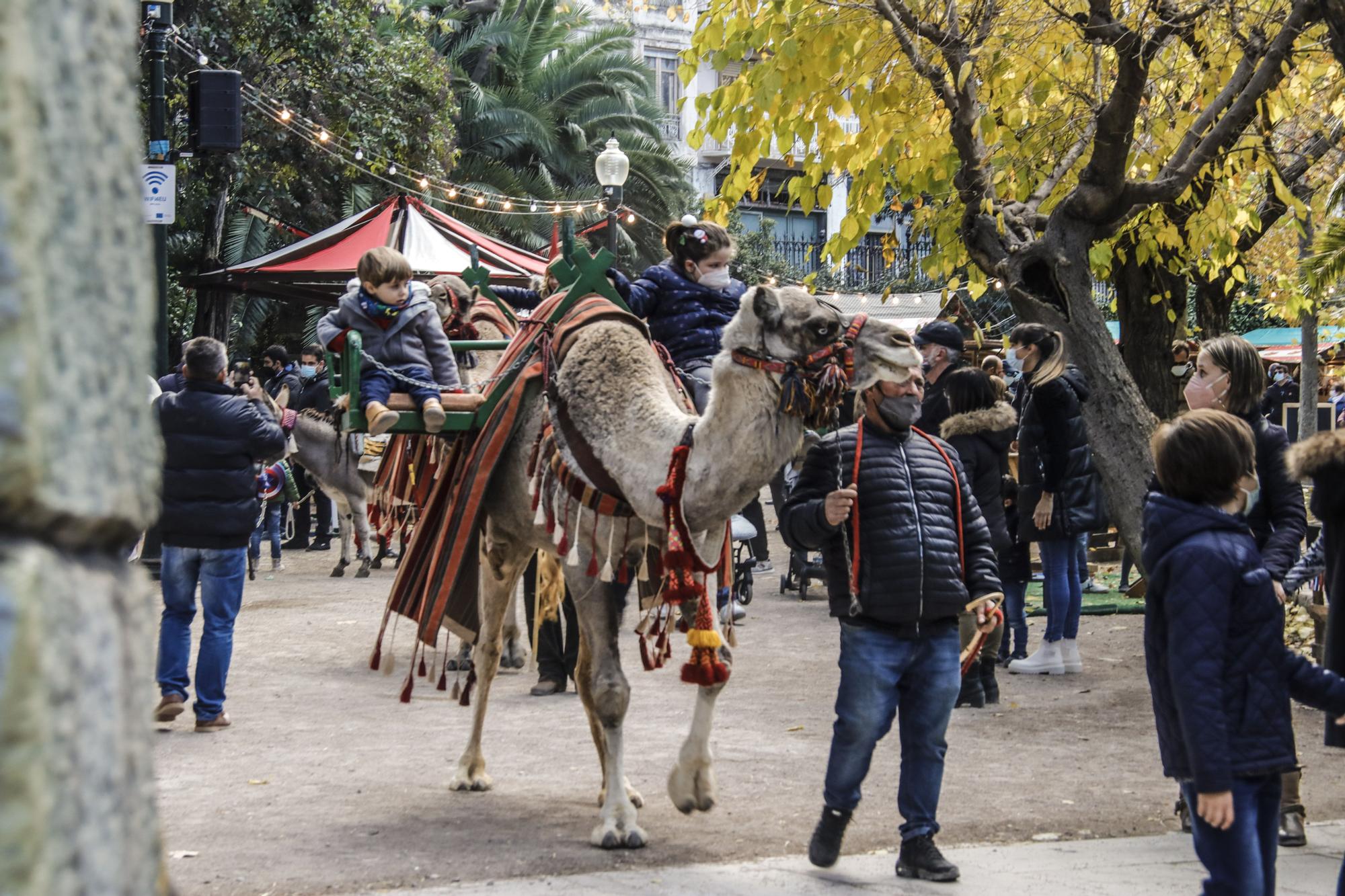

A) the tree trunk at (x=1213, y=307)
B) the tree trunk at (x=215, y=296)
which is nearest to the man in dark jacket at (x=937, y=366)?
the tree trunk at (x=1213, y=307)

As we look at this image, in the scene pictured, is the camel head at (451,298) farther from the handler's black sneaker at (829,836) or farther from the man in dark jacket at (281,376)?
the man in dark jacket at (281,376)

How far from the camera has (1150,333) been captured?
1380cm

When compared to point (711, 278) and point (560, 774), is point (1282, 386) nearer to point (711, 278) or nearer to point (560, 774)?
point (560, 774)

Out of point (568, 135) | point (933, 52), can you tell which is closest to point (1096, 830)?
point (933, 52)

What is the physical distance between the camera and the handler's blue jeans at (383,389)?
22.0 ft

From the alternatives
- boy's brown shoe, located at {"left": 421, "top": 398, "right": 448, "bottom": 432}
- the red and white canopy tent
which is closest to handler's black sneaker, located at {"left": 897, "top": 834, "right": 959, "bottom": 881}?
boy's brown shoe, located at {"left": 421, "top": 398, "right": 448, "bottom": 432}

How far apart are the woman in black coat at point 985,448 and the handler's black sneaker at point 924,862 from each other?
3803mm

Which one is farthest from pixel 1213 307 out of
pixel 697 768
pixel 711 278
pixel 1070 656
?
pixel 697 768

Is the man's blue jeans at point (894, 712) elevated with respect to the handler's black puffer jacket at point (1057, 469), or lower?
lower

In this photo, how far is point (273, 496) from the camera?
16.0 meters

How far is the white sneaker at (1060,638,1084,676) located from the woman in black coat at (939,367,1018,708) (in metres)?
0.83

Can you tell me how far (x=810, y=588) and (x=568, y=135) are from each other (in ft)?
72.2

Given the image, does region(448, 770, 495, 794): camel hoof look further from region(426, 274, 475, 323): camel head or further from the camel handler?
region(426, 274, 475, 323): camel head

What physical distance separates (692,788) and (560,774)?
1.52m
